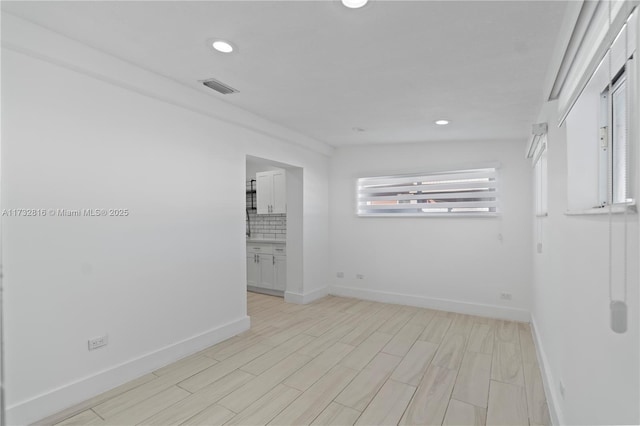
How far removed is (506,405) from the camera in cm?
246

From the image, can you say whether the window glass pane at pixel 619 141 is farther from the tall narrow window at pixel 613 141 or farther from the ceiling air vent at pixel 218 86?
the ceiling air vent at pixel 218 86

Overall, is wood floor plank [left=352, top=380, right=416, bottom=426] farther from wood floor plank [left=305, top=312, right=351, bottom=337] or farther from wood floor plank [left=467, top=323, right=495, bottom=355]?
wood floor plank [left=305, top=312, right=351, bottom=337]

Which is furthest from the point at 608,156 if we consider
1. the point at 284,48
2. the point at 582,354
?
the point at 284,48

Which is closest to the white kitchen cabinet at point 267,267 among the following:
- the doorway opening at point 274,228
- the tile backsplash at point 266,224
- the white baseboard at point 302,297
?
the doorway opening at point 274,228

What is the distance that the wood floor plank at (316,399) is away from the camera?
7.49 feet

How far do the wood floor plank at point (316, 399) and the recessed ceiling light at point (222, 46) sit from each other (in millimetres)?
2503

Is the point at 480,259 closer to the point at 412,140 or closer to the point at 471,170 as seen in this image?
the point at 471,170

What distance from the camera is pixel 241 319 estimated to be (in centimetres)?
385

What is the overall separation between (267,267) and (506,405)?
3917 millimetres

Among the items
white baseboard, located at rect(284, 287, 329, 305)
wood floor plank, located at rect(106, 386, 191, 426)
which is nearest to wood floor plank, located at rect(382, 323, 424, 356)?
white baseboard, located at rect(284, 287, 329, 305)

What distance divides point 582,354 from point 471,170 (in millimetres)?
3327

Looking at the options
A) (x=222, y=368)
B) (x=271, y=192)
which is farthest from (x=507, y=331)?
(x=271, y=192)

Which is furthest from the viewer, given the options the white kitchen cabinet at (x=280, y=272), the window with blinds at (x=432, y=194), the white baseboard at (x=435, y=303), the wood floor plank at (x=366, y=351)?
the white kitchen cabinet at (x=280, y=272)

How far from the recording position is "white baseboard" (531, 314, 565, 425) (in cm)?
219
